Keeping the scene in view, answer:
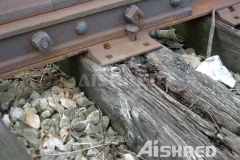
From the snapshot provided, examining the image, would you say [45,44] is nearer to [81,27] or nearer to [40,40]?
Answer: [40,40]

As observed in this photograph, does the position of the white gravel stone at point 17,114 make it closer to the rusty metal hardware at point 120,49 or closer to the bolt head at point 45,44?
the bolt head at point 45,44

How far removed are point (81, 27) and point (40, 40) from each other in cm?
27

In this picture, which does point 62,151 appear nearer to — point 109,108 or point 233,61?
point 109,108

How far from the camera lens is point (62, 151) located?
2.07 m

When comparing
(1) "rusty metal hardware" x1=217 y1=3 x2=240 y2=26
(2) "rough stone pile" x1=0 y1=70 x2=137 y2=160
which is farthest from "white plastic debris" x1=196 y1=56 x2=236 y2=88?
(2) "rough stone pile" x1=0 y1=70 x2=137 y2=160

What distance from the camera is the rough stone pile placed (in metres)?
2.07

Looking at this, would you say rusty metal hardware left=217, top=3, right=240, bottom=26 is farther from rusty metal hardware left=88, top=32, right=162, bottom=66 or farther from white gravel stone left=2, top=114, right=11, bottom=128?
white gravel stone left=2, top=114, right=11, bottom=128

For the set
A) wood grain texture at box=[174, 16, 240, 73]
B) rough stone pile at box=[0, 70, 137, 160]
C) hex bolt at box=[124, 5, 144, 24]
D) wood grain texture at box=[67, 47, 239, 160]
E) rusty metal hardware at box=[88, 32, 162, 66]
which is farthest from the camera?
wood grain texture at box=[174, 16, 240, 73]

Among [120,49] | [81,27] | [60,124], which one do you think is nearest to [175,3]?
[120,49]

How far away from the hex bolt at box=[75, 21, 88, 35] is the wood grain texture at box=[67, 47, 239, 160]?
16 cm

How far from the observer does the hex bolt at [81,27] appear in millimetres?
2367

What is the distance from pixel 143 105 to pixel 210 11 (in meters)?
1.14

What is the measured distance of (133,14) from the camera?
97.0 inches

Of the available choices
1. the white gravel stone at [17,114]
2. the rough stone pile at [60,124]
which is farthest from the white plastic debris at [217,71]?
the white gravel stone at [17,114]
